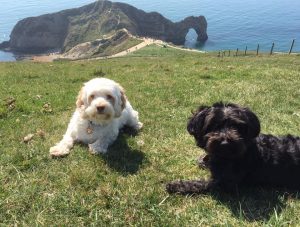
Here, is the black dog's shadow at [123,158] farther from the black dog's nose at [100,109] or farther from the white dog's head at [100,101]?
the black dog's nose at [100,109]

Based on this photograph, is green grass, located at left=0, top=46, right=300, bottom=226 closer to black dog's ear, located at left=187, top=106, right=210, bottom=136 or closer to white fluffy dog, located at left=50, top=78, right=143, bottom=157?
white fluffy dog, located at left=50, top=78, right=143, bottom=157

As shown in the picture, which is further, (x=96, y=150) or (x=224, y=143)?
(x=96, y=150)

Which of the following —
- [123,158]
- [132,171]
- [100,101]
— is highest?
[100,101]

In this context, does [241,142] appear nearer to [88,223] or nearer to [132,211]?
[132,211]

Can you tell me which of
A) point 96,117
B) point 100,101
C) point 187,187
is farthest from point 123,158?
point 187,187

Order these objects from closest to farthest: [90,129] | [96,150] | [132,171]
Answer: [132,171], [96,150], [90,129]

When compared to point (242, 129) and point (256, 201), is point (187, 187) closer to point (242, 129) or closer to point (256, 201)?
point (256, 201)

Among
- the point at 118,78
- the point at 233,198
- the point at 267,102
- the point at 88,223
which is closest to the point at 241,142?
the point at 233,198

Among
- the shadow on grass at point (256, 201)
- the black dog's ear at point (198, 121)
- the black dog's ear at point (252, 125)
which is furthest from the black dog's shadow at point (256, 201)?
the black dog's ear at point (198, 121)

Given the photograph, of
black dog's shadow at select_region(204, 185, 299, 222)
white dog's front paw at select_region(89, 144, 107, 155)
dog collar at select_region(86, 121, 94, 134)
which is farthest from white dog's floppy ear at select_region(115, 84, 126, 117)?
black dog's shadow at select_region(204, 185, 299, 222)
